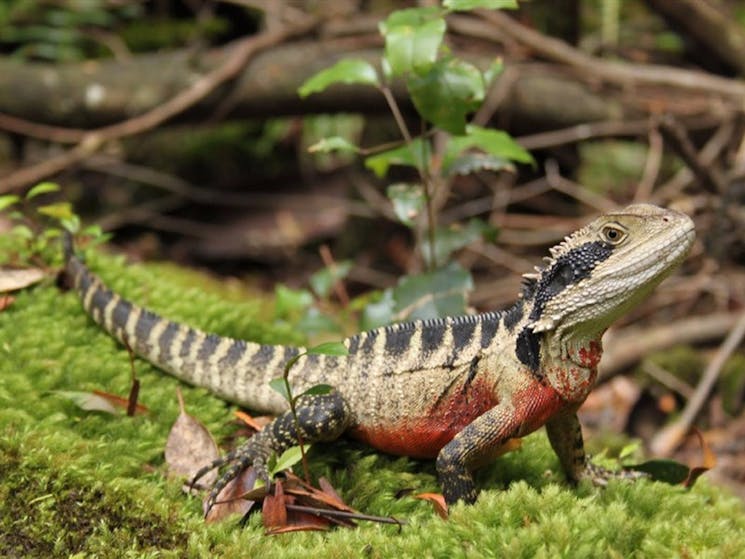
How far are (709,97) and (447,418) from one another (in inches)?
242

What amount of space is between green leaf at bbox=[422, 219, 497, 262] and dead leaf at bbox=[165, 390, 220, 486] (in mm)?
1901

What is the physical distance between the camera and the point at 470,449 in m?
3.62

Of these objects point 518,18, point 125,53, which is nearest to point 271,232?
point 125,53

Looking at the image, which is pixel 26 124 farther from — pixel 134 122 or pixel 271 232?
pixel 271 232

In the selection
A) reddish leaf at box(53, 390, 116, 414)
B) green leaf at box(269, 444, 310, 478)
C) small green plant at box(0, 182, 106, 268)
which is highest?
small green plant at box(0, 182, 106, 268)

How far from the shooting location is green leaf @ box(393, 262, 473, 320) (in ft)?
16.6

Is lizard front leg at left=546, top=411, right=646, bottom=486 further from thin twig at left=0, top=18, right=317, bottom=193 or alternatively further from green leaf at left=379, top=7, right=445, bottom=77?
thin twig at left=0, top=18, right=317, bottom=193

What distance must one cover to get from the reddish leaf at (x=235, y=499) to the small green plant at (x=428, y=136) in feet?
5.43

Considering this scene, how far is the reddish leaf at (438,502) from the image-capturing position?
3.54 m

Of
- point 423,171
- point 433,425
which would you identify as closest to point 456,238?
point 423,171

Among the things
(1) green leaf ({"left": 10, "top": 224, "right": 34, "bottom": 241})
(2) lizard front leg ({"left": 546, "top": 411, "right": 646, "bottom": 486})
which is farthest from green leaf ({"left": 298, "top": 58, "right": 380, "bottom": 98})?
(2) lizard front leg ({"left": 546, "top": 411, "right": 646, "bottom": 486})

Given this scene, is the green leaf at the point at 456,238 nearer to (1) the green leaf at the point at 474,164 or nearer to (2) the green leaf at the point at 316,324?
(1) the green leaf at the point at 474,164

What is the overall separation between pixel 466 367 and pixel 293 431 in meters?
0.83

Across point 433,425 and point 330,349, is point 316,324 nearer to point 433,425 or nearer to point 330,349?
point 433,425
